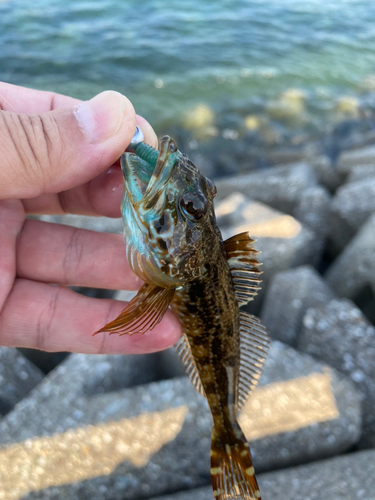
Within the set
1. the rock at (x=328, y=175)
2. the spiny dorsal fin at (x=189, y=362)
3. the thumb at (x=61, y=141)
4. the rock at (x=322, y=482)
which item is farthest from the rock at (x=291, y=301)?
the rock at (x=328, y=175)

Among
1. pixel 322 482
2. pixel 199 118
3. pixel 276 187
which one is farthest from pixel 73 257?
pixel 199 118

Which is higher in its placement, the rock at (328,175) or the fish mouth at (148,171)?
the fish mouth at (148,171)

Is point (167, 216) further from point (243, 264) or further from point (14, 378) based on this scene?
point (14, 378)

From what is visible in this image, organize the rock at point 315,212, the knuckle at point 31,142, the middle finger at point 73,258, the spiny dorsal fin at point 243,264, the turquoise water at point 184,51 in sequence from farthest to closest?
the turquoise water at point 184,51
the rock at point 315,212
the middle finger at point 73,258
the spiny dorsal fin at point 243,264
the knuckle at point 31,142

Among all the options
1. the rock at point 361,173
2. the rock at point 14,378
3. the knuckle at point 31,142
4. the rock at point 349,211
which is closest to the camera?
the knuckle at point 31,142

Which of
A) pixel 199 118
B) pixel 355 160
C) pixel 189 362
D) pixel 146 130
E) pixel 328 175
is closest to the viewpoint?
pixel 146 130

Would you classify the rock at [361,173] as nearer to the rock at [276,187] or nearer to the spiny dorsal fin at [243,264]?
the rock at [276,187]

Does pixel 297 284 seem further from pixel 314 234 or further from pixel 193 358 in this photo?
pixel 193 358

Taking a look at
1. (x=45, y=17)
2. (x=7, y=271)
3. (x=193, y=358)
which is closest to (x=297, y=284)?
(x=193, y=358)
